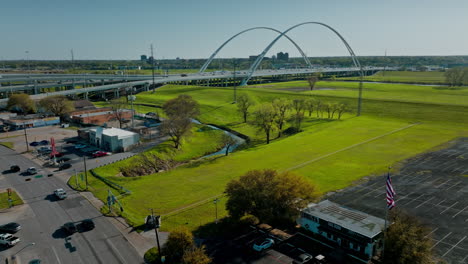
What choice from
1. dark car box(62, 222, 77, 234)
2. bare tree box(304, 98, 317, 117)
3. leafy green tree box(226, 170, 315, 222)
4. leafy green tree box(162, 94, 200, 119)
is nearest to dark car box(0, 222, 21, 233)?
dark car box(62, 222, 77, 234)

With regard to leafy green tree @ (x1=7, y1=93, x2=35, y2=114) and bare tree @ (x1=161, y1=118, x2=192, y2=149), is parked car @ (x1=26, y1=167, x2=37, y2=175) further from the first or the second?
leafy green tree @ (x1=7, y1=93, x2=35, y2=114)

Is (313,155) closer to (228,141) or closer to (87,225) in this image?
(228,141)

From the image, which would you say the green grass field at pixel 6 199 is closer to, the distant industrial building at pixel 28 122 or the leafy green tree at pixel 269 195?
the leafy green tree at pixel 269 195

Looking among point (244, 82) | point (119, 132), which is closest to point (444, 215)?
point (119, 132)

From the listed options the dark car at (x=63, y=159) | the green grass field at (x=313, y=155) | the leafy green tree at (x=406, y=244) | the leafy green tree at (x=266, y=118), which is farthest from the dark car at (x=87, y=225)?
the leafy green tree at (x=266, y=118)

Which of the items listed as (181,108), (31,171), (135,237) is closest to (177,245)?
(135,237)
